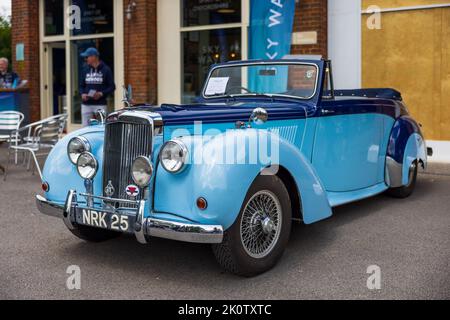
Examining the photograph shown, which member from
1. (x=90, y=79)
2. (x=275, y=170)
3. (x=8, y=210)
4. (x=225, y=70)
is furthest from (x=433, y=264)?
(x=90, y=79)

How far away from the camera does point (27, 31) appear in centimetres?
1404

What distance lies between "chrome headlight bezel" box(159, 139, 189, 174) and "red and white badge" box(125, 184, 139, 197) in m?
0.30

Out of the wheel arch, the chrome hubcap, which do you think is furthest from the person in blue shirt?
the chrome hubcap

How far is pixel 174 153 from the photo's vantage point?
394 centimetres

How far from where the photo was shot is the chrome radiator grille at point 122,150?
4.14 metres

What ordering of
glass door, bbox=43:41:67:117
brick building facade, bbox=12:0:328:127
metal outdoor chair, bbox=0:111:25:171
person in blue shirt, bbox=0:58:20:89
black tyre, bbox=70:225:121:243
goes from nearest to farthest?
black tyre, bbox=70:225:121:243
metal outdoor chair, bbox=0:111:25:171
brick building facade, bbox=12:0:328:127
person in blue shirt, bbox=0:58:20:89
glass door, bbox=43:41:67:117

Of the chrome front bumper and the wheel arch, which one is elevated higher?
the wheel arch

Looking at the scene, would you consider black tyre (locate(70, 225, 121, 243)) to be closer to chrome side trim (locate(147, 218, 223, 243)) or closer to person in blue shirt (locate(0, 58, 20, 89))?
chrome side trim (locate(147, 218, 223, 243))

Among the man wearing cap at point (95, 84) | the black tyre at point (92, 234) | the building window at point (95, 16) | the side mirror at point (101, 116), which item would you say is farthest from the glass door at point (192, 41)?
the black tyre at point (92, 234)

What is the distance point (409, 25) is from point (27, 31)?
888 centimetres

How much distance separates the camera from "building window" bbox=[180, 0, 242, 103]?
448 inches

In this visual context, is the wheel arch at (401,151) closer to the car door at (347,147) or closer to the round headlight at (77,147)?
the car door at (347,147)

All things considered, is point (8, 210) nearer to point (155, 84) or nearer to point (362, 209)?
point (362, 209)

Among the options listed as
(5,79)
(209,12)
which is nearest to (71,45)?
(5,79)
